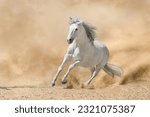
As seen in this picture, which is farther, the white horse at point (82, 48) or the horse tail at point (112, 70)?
the horse tail at point (112, 70)

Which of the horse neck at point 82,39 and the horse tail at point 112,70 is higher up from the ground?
the horse neck at point 82,39

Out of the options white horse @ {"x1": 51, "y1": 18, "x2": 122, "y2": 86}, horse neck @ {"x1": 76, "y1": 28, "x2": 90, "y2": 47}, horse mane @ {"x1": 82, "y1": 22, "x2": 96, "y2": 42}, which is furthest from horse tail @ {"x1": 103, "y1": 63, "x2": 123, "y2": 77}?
horse neck @ {"x1": 76, "y1": 28, "x2": 90, "y2": 47}

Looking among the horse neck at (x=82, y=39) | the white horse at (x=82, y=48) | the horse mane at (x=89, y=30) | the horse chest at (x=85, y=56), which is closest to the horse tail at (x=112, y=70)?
the white horse at (x=82, y=48)

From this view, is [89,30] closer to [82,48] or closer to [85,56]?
[82,48]

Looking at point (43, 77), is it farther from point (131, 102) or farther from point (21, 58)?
point (131, 102)

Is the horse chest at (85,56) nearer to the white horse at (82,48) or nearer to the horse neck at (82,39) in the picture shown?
the white horse at (82,48)

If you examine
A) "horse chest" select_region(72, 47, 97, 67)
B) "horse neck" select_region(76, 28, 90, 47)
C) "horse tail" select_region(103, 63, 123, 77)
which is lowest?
"horse tail" select_region(103, 63, 123, 77)

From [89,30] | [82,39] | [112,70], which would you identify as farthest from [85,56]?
[112,70]

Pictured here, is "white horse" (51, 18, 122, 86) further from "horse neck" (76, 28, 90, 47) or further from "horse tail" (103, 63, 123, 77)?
"horse tail" (103, 63, 123, 77)

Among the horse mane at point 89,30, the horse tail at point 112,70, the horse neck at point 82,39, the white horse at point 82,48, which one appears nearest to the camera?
the white horse at point 82,48

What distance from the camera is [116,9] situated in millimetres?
21438

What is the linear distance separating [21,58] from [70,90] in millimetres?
6848

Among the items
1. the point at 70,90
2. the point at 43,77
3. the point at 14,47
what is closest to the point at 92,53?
the point at 70,90

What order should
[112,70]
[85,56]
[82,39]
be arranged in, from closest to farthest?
[82,39]
[85,56]
[112,70]
